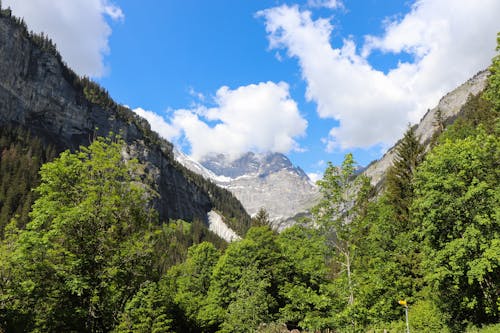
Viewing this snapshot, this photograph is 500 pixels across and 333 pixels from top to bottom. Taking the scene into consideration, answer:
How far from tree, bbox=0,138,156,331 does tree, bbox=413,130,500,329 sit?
63.9 ft

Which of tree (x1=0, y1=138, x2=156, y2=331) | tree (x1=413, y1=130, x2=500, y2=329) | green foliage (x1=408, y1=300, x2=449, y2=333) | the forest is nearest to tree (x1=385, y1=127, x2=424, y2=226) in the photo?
the forest

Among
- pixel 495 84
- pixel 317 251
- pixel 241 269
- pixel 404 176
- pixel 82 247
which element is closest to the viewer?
pixel 82 247

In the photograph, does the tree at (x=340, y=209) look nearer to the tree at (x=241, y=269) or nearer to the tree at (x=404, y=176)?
the tree at (x=404, y=176)

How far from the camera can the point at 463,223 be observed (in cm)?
2298

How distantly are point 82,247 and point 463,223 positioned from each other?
24.0 m

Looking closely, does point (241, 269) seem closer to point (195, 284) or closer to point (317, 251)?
point (195, 284)

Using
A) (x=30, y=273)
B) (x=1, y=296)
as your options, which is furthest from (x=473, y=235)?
(x=1, y=296)

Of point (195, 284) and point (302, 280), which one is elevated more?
point (302, 280)

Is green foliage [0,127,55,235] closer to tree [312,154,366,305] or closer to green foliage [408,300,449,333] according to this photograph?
green foliage [408,300,449,333]

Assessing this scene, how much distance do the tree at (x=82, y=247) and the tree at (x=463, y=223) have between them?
63.9 ft

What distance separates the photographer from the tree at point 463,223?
70.3ft

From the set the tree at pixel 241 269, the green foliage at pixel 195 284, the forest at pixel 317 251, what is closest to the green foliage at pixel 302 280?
the forest at pixel 317 251

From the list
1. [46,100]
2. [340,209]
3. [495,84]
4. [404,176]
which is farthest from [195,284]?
[46,100]

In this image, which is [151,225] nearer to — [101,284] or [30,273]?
[101,284]
